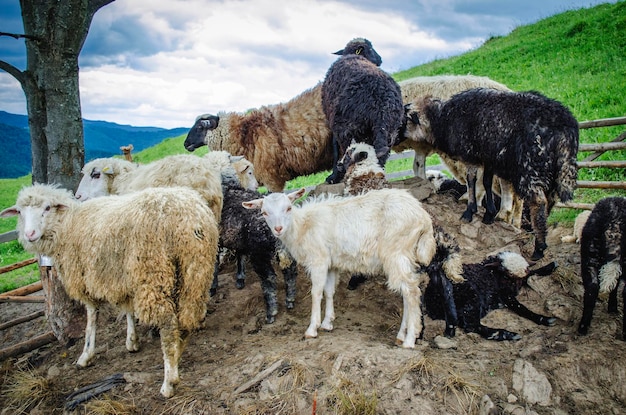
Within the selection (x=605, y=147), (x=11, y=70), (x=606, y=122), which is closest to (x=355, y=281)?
(x=11, y=70)

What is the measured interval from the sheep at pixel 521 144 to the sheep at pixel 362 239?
2061 mm

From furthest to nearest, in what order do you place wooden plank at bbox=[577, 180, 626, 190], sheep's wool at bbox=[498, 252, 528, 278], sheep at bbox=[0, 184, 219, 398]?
1. wooden plank at bbox=[577, 180, 626, 190]
2. sheep's wool at bbox=[498, 252, 528, 278]
3. sheep at bbox=[0, 184, 219, 398]

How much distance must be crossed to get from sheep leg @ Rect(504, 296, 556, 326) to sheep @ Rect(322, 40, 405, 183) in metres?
2.74

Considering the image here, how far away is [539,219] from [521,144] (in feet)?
3.50

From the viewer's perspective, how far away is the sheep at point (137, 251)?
4.36m

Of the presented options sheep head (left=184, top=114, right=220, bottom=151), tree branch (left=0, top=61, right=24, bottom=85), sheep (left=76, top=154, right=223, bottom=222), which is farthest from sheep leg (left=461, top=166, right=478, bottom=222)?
tree branch (left=0, top=61, right=24, bottom=85)

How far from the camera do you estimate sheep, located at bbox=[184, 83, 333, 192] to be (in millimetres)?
8586

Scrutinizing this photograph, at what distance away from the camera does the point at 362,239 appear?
4961 millimetres

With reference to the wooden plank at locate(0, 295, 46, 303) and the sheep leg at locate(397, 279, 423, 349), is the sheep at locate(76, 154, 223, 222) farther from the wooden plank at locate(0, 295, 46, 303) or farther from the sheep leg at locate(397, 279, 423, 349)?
the sheep leg at locate(397, 279, 423, 349)

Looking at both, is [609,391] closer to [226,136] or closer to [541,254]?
[541,254]

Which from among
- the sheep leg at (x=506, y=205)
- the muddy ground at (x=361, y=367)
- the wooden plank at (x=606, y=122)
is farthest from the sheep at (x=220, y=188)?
the wooden plank at (x=606, y=122)

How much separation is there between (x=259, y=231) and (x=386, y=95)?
3.13 m

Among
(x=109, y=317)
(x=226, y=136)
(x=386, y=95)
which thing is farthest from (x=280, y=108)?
(x=109, y=317)

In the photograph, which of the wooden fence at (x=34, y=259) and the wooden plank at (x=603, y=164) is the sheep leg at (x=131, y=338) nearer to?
the wooden fence at (x=34, y=259)
